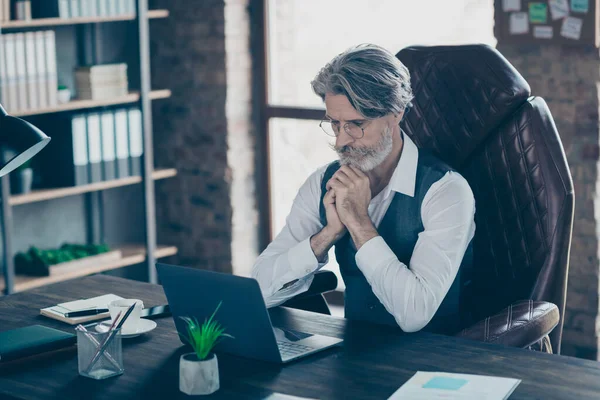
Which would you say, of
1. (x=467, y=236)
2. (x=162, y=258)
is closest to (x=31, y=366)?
(x=467, y=236)

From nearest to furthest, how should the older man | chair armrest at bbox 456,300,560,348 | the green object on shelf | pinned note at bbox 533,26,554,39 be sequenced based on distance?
chair armrest at bbox 456,300,560,348 → the older man → pinned note at bbox 533,26,554,39 → the green object on shelf

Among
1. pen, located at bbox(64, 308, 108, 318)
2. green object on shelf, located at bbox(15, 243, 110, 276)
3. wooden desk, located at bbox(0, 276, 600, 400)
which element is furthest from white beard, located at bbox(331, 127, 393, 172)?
green object on shelf, located at bbox(15, 243, 110, 276)

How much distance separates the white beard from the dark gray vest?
0.10 metres

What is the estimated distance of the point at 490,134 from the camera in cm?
253

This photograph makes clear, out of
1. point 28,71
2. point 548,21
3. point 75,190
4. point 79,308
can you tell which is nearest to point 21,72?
point 28,71

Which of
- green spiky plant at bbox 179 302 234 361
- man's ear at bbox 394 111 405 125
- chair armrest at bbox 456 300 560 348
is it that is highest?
man's ear at bbox 394 111 405 125

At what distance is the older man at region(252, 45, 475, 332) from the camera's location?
89.9 inches

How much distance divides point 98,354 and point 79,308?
16.9 inches

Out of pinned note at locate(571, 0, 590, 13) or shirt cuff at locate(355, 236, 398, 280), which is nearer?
shirt cuff at locate(355, 236, 398, 280)

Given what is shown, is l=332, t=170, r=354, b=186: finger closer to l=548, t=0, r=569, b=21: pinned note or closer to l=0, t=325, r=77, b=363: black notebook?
l=0, t=325, r=77, b=363: black notebook

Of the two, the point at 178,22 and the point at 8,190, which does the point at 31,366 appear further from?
the point at 178,22

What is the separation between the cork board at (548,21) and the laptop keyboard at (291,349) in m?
2.05

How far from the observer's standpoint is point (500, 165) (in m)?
2.50

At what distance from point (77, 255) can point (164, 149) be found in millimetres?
818
